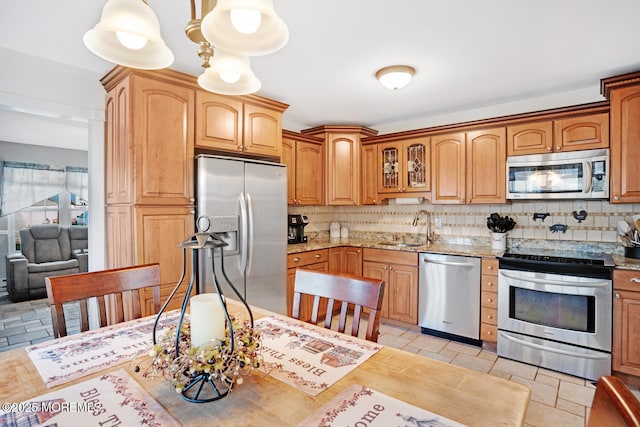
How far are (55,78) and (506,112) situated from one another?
4.00 metres

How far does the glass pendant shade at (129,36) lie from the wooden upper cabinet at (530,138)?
312 cm

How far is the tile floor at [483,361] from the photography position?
7.06 ft

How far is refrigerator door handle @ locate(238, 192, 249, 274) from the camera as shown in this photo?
278cm

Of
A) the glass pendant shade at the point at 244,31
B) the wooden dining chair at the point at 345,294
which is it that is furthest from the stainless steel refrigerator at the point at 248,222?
the glass pendant shade at the point at 244,31

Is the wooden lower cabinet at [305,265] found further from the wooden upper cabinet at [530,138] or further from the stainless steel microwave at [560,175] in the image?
A: the wooden upper cabinet at [530,138]

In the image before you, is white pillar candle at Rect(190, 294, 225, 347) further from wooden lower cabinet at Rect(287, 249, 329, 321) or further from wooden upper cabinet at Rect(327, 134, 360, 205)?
wooden upper cabinet at Rect(327, 134, 360, 205)

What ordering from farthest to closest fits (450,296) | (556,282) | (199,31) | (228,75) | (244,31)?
(450,296), (556,282), (228,75), (199,31), (244,31)

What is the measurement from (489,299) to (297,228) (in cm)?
220

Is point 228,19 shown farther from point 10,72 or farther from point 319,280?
point 10,72

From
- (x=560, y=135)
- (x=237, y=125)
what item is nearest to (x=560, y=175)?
(x=560, y=135)

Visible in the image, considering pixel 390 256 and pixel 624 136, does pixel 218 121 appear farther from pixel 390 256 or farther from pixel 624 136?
pixel 624 136

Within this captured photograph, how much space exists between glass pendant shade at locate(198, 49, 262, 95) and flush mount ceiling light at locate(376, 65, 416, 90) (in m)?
1.48

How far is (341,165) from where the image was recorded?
164 inches

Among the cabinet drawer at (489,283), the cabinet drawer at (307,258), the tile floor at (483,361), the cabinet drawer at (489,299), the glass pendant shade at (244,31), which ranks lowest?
the tile floor at (483,361)
